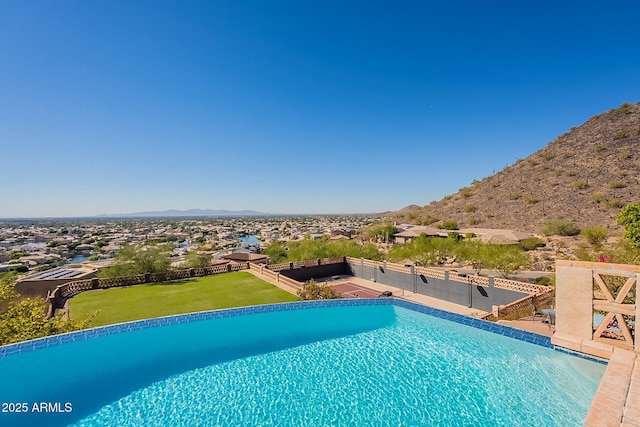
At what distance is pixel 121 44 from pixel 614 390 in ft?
67.9

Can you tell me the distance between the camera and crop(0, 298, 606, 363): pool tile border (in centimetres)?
834

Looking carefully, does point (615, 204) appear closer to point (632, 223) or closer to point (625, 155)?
point (625, 155)

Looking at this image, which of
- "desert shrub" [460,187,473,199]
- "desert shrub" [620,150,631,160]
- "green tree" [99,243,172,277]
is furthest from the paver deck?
"desert shrub" [460,187,473,199]

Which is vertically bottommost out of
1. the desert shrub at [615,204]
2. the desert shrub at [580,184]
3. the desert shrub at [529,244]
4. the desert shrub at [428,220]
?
the desert shrub at [529,244]

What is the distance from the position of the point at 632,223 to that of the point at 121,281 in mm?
36272

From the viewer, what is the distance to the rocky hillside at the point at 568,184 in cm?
3994

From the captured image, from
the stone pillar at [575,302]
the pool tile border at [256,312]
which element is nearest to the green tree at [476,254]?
the pool tile border at [256,312]

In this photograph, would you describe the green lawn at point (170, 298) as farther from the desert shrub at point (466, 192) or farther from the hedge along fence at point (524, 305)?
the desert shrub at point (466, 192)

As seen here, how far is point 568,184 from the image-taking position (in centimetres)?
4584

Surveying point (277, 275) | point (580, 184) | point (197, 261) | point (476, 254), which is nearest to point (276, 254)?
point (197, 261)

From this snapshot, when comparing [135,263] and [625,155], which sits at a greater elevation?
[625,155]

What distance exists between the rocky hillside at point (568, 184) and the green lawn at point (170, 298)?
40596 mm

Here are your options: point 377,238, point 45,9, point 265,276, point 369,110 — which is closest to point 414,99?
point 369,110

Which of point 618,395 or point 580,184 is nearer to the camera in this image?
point 618,395
